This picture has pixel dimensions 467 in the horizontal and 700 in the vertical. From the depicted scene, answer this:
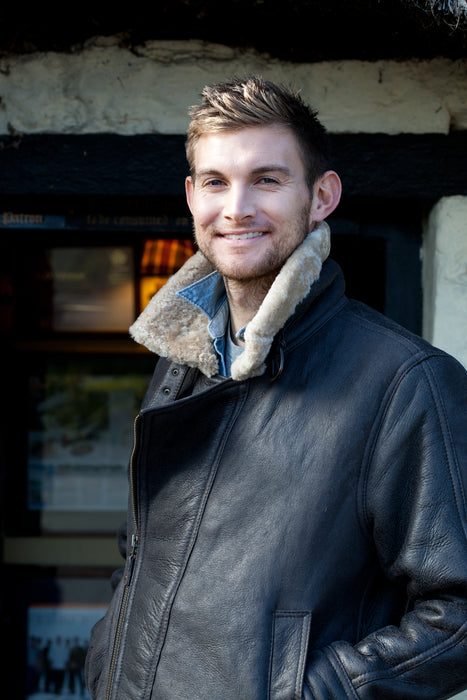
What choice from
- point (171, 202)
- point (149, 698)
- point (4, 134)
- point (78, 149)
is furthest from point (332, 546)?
point (4, 134)

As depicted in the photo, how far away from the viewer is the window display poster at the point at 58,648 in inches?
148

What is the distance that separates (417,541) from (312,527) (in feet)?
0.65

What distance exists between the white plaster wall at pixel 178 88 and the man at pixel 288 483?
857 mm

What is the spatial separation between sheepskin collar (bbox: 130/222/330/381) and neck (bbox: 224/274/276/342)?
3.4 inches

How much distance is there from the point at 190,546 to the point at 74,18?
71.2 inches

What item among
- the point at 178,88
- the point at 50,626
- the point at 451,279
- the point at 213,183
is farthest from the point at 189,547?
the point at 50,626

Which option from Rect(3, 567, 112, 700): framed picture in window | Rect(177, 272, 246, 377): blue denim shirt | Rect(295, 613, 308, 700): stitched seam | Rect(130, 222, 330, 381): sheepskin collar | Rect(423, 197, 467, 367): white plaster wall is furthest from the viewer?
Rect(3, 567, 112, 700): framed picture in window

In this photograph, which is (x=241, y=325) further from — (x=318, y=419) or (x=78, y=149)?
(x=78, y=149)

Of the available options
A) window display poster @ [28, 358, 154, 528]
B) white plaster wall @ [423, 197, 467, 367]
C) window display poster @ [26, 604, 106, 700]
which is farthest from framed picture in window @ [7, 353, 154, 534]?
white plaster wall @ [423, 197, 467, 367]

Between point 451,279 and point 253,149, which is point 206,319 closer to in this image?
point 253,149

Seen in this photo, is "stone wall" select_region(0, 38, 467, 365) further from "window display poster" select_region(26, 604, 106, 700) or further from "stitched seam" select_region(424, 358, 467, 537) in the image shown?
"window display poster" select_region(26, 604, 106, 700)

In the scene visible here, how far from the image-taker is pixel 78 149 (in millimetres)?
2369

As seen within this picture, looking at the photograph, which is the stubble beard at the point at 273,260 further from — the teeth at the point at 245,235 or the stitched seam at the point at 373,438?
the stitched seam at the point at 373,438

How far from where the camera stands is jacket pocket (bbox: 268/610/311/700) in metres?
1.27
